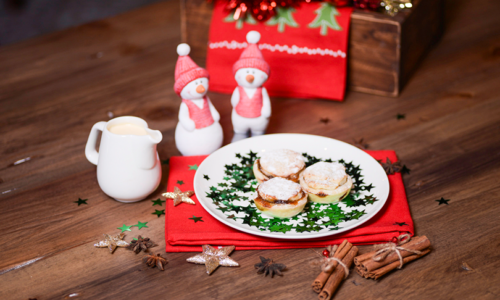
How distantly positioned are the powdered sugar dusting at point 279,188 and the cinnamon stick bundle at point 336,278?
0.17m

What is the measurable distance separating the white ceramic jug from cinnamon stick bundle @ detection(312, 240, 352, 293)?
1.54ft

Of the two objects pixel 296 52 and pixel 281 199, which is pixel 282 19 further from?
pixel 281 199

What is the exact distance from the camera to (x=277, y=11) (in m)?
1.58

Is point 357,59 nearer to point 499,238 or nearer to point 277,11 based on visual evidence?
point 277,11

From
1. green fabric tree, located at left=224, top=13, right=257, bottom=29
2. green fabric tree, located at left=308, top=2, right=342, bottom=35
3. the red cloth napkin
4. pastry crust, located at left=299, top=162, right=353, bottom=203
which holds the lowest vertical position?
the red cloth napkin

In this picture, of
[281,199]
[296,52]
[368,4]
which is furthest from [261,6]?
[281,199]

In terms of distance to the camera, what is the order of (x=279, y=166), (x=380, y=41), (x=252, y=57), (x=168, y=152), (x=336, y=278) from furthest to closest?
(x=380, y=41)
(x=168, y=152)
(x=252, y=57)
(x=279, y=166)
(x=336, y=278)

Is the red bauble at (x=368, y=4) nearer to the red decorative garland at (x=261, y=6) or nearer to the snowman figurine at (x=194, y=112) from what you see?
the red decorative garland at (x=261, y=6)

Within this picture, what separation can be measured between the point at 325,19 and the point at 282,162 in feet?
2.16

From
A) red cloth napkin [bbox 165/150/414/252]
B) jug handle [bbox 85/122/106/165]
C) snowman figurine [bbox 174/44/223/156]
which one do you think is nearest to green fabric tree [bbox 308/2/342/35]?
snowman figurine [bbox 174/44/223/156]

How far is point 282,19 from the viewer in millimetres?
1571

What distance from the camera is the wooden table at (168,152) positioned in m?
0.92

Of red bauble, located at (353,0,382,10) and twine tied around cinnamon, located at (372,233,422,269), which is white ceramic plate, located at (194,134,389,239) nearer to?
twine tied around cinnamon, located at (372,233,422,269)

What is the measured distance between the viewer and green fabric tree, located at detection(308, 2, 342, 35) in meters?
1.53
